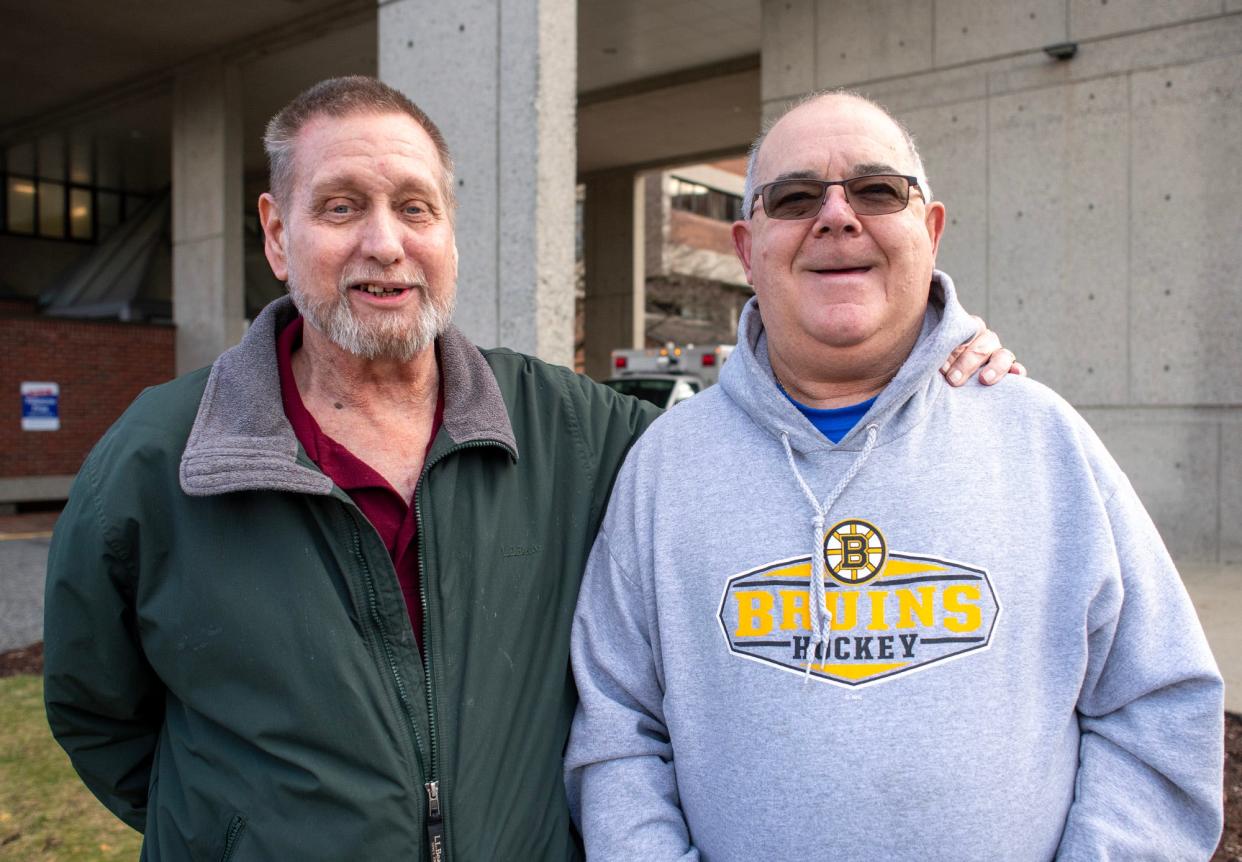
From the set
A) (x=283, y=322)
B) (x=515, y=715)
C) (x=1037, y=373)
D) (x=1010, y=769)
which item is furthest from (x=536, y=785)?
(x=1037, y=373)

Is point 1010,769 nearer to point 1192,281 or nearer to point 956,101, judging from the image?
point 1192,281

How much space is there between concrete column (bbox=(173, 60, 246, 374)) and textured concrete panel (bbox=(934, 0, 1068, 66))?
11157mm

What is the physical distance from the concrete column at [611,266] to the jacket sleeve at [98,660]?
2153 cm

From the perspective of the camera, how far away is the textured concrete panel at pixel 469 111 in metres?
5.98

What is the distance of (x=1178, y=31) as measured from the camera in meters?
8.96

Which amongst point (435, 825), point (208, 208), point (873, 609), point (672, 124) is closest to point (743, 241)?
point (873, 609)

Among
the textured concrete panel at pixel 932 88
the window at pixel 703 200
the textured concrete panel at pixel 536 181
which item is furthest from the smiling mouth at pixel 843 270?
the window at pixel 703 200

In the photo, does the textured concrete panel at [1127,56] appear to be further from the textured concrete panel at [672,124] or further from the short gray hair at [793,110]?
the short gray hair at [793,110]

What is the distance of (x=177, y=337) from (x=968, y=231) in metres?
12.9

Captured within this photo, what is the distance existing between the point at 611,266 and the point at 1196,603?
1844 centimetres

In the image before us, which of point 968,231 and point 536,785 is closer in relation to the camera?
point 536,785

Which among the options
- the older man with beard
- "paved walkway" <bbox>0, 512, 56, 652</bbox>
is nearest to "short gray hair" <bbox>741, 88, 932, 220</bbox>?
the older man with beard

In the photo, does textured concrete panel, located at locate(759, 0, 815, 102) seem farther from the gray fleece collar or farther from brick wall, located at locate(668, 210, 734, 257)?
brick wall, located at locate(668, 210, 734, 257)

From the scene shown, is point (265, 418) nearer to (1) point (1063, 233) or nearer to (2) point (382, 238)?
(2) point (382, 238)
